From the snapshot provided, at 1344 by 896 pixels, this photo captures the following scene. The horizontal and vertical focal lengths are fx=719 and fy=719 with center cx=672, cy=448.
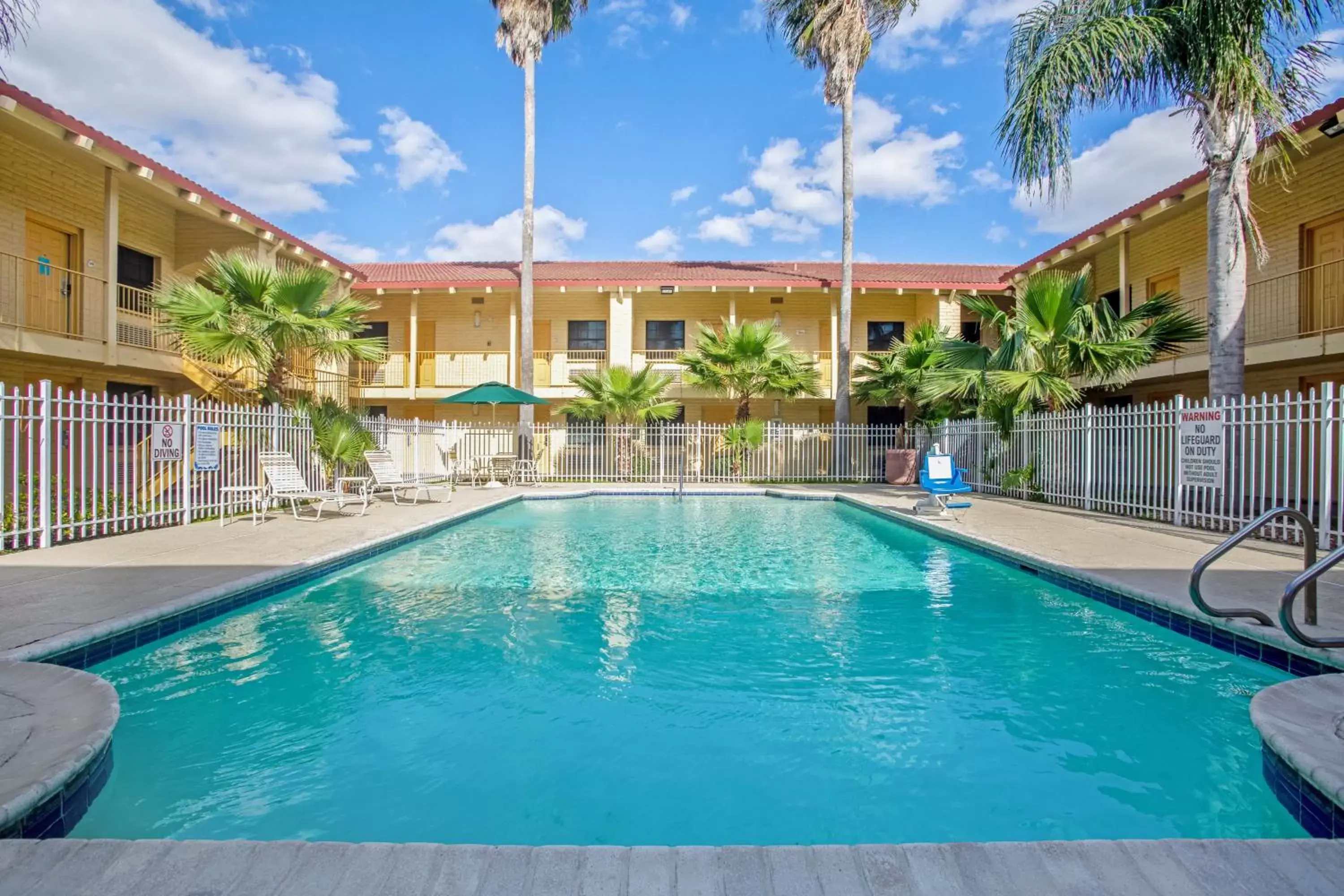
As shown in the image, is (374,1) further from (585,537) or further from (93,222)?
(585,537)

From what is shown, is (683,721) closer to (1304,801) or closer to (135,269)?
(1304,801)

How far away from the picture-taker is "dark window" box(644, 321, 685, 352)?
2331 cm

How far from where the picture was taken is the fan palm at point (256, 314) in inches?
416

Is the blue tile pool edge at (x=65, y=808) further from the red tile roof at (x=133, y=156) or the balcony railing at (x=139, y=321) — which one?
the balcony railing at (x=139, y=321)

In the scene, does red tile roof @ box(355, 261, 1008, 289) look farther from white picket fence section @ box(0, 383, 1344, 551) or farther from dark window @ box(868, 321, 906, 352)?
white picket fence section @ box(0, 383, 1344, 551)

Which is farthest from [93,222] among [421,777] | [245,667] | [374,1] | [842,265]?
[842,265]

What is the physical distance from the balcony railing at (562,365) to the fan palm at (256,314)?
10635 millimetres

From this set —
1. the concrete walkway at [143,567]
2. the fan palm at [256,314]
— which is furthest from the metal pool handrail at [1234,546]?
the fan palm at [256,314]

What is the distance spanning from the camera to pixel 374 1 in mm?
15031

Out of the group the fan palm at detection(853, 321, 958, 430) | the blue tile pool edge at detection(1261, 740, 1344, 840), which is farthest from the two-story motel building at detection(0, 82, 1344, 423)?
the blue tile pool edge at detection(1261, 740, 1344, 840)

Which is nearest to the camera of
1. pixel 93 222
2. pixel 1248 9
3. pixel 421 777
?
pixel 421 777

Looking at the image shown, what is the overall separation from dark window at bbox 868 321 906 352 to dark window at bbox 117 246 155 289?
18.9m

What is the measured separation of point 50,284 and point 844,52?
18.3 m

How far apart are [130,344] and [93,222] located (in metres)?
2.35
